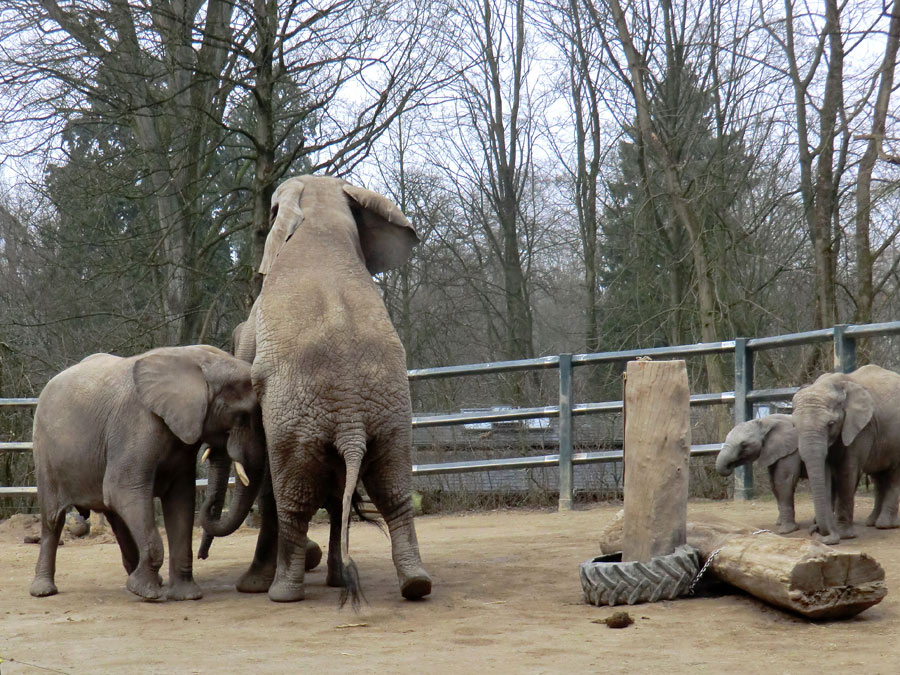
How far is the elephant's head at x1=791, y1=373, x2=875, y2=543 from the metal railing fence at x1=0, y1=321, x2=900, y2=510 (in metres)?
2.16

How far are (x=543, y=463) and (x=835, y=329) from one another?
3.35 m

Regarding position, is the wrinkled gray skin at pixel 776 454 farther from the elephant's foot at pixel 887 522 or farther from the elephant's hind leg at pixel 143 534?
the elephant's hind leg at pixel 143 534

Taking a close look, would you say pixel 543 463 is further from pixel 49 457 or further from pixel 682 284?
pixel 682 284

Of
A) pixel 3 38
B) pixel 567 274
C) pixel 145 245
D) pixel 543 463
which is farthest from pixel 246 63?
pixel 567 274

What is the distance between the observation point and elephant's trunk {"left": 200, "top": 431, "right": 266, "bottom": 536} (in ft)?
21.3

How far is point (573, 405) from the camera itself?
1089 cm

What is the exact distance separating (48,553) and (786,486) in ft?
16.7

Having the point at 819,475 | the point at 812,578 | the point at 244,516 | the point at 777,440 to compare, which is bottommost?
the point at 812,578

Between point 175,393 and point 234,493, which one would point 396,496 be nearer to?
point 234,493

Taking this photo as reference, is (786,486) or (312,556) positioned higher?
(786,486)

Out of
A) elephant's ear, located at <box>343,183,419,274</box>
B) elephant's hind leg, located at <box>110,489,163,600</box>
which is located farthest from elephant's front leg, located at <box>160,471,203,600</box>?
elephant's ear, located at <box>343,183,419,274</box>

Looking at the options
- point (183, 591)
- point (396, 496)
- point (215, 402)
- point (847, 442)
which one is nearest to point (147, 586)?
point (183, 591)

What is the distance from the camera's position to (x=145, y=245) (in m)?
16.8

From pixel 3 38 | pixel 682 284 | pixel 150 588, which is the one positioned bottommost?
pixel 150 588
